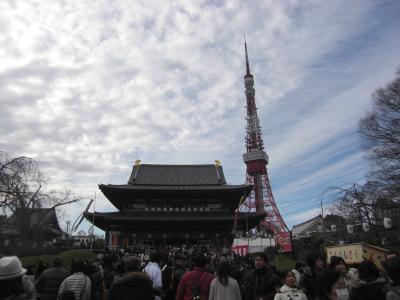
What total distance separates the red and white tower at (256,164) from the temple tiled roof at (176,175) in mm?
14143

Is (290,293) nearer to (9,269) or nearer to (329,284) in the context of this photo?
(329,284)

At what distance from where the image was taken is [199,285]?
595 centimetres

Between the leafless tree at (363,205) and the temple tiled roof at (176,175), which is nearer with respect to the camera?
the leafless tree at (363,205)

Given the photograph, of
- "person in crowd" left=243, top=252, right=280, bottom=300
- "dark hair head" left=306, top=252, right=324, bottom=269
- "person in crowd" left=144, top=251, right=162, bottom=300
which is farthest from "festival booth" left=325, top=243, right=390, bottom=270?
"person in crowd" left=144, top=251, right=162, bottom=300

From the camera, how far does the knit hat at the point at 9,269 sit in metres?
2.97

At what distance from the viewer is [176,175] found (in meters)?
43.3

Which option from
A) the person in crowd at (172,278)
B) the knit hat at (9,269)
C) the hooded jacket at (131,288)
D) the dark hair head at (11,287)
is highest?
the knit hat at (9,269)

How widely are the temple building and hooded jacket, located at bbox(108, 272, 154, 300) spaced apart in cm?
2770

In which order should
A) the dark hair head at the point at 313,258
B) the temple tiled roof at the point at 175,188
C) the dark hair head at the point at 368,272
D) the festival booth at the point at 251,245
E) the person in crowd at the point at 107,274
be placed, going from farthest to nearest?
the temple tiled roof at the point at 175,188, the festival booth at the point at 251,245, the person in crowd at the point at 107,274, the dark hair head at the point at 313,258, the dark hair head at the point at 368,272

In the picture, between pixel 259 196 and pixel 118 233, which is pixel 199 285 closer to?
pixel 118 233

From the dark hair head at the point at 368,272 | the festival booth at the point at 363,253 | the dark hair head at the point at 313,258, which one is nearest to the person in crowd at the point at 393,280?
the dark hair head at the point at 368,272

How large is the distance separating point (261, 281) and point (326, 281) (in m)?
2.01

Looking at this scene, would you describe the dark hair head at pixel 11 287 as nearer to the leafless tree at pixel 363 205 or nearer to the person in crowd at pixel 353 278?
the person in crowd at pixel 353 278

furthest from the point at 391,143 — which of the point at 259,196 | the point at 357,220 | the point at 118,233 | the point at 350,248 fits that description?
the point at 259,196
